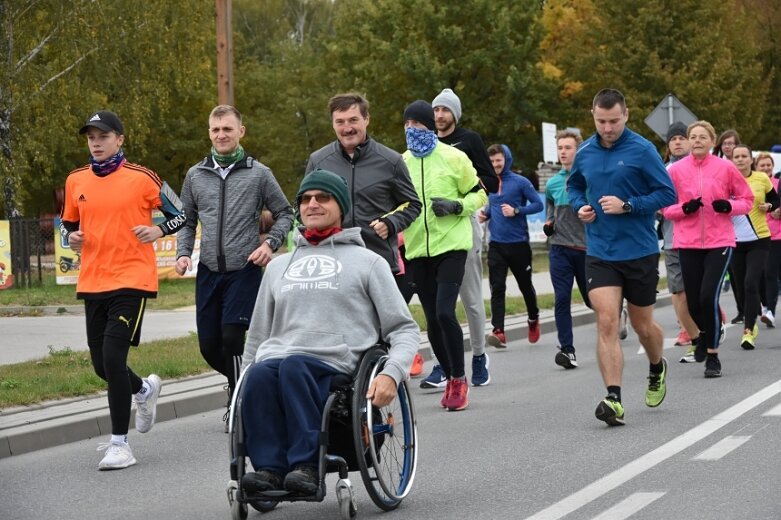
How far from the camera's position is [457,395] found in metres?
10.0

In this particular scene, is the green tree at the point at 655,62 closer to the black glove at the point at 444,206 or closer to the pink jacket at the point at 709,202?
the pink jacket at the point at 709,202

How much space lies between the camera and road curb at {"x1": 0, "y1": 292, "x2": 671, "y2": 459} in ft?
29.7

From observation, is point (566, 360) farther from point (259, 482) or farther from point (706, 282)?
point (259, 482)

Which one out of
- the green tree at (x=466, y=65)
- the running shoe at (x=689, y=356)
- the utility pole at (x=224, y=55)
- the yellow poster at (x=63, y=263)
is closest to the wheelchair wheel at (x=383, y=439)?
the running shoe at (x=689, y=356)

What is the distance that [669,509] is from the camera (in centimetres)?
639

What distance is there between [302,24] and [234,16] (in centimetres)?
354

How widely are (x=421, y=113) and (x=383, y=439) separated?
4.05 metres

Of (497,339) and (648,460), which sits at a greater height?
(648,460)

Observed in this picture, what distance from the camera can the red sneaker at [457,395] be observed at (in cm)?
1002

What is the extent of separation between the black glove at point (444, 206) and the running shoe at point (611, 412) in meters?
1.75

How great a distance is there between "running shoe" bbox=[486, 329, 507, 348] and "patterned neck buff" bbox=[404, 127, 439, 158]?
15.6 feet

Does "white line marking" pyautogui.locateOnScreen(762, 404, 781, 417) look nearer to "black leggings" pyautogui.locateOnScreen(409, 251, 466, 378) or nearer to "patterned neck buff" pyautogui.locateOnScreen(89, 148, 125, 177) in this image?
"black leggings" pyautogui.locateOnScreen(409, 251, 466, 378)

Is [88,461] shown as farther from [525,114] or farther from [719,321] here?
[525,114]

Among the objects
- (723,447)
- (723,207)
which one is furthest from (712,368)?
(723,447)
